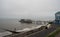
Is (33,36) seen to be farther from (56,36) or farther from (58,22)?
(58,22)

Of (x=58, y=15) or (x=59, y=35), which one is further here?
(x=58, y=15)

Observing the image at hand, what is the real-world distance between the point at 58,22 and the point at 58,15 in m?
1.72

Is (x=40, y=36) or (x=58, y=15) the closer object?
(x=40, y=36)

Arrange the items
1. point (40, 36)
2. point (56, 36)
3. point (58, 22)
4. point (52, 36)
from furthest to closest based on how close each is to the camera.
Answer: point (58, 22) → point (40, 36) → point (56, 36) → point (52, 36)

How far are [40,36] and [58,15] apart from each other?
17682 mm

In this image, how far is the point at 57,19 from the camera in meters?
→ 28.5

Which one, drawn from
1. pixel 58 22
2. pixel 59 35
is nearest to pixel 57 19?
pixel 58 22

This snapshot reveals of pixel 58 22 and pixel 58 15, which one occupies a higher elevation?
pixel 58 15

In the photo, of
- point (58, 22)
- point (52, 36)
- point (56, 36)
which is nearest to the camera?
point (52, 36)

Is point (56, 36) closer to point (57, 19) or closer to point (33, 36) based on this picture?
point (33, 36)

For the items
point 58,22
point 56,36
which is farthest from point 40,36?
point 58,22

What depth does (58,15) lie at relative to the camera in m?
28.4

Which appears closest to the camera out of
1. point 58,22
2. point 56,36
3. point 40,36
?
point 56,36

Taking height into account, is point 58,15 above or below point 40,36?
above
